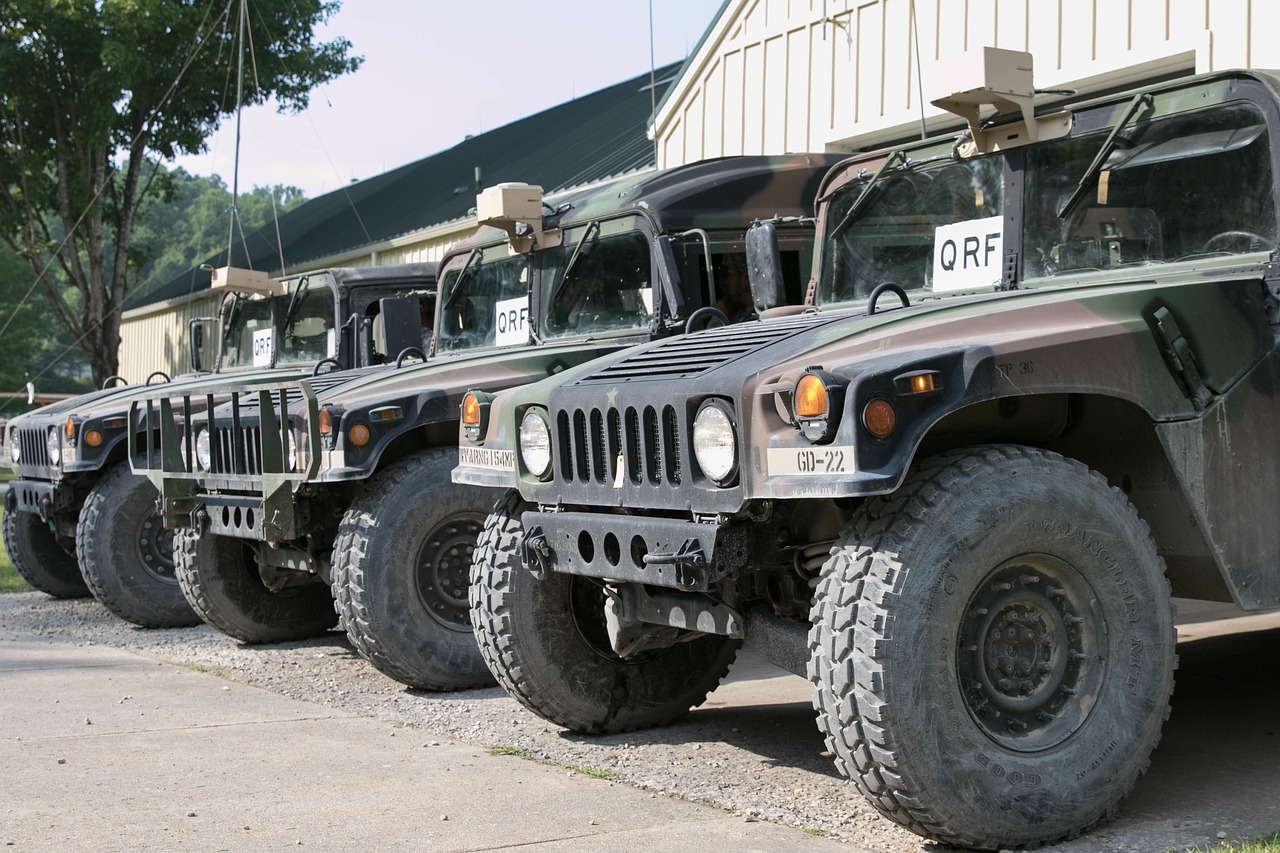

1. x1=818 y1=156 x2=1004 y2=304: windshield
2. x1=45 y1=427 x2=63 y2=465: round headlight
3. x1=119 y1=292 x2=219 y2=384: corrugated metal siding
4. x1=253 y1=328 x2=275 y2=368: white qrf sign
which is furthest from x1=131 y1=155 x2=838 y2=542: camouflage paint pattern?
x1=119 y1=292 x2=219 y2=384: corrugated metal siding

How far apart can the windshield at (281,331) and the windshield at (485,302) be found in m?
1.51

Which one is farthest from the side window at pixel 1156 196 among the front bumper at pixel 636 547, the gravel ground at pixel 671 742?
the gravel ground at pixel 671 742

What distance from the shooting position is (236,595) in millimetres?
7488

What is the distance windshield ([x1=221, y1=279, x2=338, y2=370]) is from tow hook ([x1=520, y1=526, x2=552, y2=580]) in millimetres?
4622

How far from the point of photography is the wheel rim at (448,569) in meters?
6.14

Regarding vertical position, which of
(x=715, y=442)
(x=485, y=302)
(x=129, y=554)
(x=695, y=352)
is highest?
(x=485, y=302)

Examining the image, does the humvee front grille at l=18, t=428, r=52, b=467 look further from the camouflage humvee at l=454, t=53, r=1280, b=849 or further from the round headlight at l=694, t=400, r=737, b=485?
the round headlight at l=694, t=400, r=737, b=485

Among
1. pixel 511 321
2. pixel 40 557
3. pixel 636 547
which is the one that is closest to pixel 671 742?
pixel 636 547

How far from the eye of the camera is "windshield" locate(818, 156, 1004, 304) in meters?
4.94

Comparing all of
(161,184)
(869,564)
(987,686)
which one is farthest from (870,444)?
(161,184)

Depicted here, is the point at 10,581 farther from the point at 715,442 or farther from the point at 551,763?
the point at 715,442

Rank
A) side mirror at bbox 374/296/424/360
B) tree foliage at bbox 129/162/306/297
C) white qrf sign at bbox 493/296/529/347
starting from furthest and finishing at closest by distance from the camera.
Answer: tree foliage at bbox 129/162/306/297, side mirror at bbox 374/296/424/360, white qrf sign at bbox 493/296/529/347

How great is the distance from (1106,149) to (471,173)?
18.8m

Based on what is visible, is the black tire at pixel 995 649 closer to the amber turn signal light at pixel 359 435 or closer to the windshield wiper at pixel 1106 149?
the windshield wiper at pixel 1106 149
